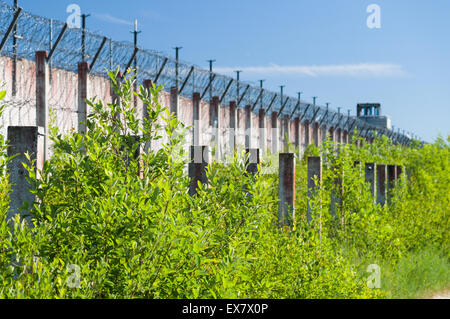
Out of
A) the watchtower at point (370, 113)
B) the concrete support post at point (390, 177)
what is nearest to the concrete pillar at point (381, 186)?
the concrete support post at point (390, 177)

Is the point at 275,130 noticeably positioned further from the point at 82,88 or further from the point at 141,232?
the point at 141,232

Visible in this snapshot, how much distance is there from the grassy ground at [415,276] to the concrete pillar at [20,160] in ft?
14.5

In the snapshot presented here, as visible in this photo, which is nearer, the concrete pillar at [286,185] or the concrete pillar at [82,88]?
the concrete pillar at [286,185]

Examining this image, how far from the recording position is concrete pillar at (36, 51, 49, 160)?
12.2m

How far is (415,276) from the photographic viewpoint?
806cm

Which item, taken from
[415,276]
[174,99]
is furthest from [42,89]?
[415,276]

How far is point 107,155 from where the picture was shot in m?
4.48

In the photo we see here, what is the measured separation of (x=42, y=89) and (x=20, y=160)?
8736 mm

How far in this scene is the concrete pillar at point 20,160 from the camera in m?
4.08

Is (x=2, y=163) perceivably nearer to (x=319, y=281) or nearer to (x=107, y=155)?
(x=107, y=155)

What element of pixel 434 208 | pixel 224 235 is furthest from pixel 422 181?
pixel 224 235

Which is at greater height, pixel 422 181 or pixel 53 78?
pixel 53 78

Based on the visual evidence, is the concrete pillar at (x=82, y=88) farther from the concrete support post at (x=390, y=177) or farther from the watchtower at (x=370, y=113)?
the watchtower at (x=370, y=113)
